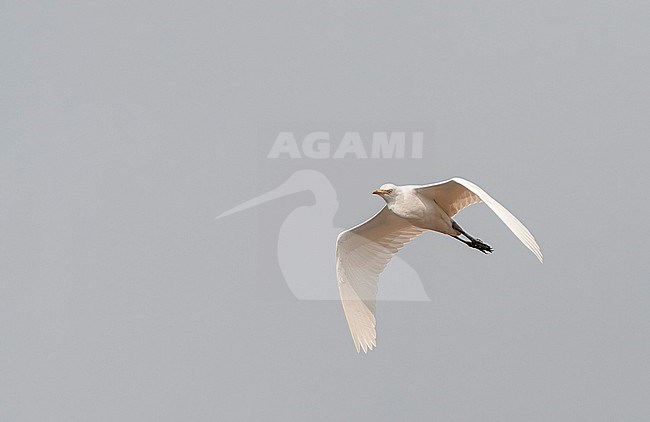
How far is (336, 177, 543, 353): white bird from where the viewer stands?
12617 mm

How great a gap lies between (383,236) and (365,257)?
34 centimetres

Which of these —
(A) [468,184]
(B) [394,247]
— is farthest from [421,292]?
(A) [468,184]

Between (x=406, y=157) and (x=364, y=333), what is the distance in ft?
21.4

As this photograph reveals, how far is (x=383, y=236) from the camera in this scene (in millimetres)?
13531

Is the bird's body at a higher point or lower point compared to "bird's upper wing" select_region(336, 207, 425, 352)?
higher

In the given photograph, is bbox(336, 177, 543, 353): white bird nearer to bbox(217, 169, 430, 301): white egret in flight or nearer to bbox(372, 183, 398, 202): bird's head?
bbox(372, 183, 398, 202): bird's head

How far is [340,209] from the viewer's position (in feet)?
56.6

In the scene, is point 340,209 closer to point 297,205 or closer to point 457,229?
point 297,205

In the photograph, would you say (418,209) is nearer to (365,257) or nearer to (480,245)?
(480,245)

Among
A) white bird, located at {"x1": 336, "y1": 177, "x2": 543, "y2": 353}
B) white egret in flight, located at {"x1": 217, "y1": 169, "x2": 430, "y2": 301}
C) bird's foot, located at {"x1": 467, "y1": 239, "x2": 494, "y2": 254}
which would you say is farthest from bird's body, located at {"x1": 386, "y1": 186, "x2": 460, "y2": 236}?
white egret in flight, located at {"x1": 217, "y1": 169, "x2": 430, "y2": 301}

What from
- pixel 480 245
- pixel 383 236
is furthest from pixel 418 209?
pixel 383 236

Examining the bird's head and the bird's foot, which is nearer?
the bird's head

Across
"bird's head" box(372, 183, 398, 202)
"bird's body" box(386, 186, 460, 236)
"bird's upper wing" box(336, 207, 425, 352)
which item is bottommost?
"bird's upper wing" box(336, 207, 425, 352)

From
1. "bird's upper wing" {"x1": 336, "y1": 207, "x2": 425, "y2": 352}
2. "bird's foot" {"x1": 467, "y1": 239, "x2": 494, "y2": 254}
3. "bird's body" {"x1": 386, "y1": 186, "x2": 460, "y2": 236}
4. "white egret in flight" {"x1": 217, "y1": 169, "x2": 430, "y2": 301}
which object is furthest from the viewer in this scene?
"white egret in flight" {"x1": 217, "y1": 169, "x2": 430, "y2": 301}
